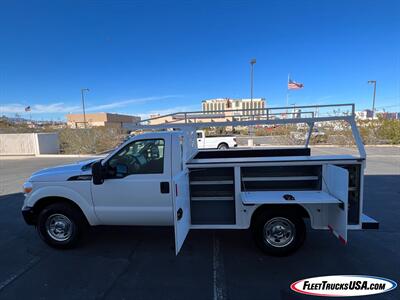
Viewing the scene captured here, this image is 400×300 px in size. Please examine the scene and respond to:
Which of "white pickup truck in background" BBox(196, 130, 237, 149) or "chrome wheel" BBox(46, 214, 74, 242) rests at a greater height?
"white pickup truck in background" BBox(196, 130, 237, 149)

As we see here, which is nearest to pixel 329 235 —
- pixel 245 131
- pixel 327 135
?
pixel 327 135

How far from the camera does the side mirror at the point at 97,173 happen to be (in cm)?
321

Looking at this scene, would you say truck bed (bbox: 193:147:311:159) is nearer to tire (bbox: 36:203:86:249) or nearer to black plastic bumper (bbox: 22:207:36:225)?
tire (bbox: 36:203:86:249)

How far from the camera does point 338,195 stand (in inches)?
117

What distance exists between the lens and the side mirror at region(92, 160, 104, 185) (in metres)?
3.21

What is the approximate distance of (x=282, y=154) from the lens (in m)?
4.74

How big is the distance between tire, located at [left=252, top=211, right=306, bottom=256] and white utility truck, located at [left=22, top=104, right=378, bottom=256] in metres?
0.01

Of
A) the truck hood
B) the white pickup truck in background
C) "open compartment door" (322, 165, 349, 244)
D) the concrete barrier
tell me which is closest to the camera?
"open compartment door" (322, 165, 349, 244)

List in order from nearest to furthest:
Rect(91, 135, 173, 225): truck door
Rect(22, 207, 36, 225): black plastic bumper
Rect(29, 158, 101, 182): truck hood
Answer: Rect(91, 135, 173, 225): truck door < Rect(29, 158, 101, 182): truck hood < Rect(22, 207, 36, 225): black plastic bumper

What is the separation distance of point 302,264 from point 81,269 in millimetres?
3148

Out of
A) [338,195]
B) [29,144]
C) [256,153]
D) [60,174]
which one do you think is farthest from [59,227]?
[29,144]

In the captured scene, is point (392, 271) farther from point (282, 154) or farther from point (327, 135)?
point (327, 135)

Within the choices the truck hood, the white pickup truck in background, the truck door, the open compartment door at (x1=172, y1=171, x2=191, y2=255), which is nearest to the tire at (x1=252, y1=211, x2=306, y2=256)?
the open compartment door at (x1=172, y1=171, x2=191, y2=255)

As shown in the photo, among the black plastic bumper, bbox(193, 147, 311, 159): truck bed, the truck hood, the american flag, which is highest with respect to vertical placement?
the american flag
